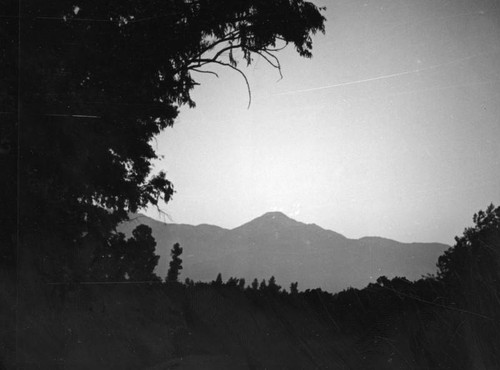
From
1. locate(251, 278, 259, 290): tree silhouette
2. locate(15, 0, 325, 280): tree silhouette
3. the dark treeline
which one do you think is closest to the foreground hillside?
the dark treeline

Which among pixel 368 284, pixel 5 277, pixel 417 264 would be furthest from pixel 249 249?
pixel 5 277

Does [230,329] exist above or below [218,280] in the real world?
below

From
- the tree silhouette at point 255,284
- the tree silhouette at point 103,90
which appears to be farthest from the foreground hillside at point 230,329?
the tree silhouette at point 103,90

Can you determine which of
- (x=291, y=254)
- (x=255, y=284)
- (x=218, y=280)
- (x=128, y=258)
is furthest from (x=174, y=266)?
(x=291, y=254)

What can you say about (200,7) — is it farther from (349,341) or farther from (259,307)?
(349,341)

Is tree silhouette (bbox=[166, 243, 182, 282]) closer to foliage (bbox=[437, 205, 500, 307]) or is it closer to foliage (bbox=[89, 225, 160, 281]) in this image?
foliage (bbox=[89, 225, 160, 281])

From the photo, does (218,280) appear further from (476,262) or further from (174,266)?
(476,262)
